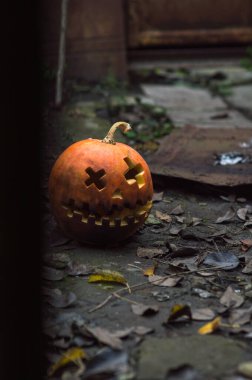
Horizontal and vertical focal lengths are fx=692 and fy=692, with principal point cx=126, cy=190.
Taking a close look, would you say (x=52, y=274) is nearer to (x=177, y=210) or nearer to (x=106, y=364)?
(x=106, y=364)

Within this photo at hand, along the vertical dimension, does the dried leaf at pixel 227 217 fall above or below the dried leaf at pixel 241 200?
above

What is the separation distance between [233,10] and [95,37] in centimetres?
166

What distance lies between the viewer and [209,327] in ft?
7.98

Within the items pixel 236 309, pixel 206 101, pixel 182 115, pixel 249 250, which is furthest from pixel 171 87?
pixel 236 309

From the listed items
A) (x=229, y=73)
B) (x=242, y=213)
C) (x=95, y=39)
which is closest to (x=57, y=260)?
(x=242, y=213)

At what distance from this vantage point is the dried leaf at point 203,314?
2.51 m

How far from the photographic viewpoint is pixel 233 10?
7219 mm

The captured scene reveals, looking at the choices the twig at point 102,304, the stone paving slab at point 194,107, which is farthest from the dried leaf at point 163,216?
the stone paving slab at point 194,107

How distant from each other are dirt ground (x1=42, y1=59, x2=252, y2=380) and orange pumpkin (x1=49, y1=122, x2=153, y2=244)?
0.11 m

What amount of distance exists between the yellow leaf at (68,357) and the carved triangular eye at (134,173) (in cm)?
107

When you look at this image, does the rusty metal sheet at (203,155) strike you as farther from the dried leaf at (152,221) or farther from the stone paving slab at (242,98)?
the stone paving slab at (242,98)

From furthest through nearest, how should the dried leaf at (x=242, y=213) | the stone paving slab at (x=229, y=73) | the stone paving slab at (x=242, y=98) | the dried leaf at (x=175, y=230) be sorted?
the stone paving slab at (x=229, y=73) → the stone paving slab at (x=242, y=98) → the dried leaf at (x=242, y=213) → the dried leaf at (x=175, y=230)

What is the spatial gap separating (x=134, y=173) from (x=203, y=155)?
1.27 m

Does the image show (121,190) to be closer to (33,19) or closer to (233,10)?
(33,19)
